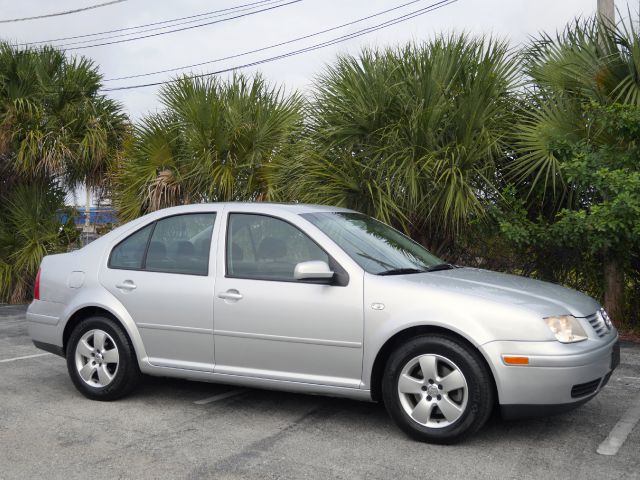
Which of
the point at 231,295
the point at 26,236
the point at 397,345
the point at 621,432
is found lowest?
the point at 621,432

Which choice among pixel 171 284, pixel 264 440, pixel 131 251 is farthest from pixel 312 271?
pixel 131 251

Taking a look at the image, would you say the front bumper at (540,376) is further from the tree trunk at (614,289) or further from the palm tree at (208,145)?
the palm tree at (208,145)

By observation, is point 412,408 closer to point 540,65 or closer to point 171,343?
point 171,343

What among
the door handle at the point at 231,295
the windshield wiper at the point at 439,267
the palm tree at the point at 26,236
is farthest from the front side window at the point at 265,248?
the palm tree at the point at 26,236

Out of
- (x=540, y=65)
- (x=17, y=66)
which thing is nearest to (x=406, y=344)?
(x=540, y=65)

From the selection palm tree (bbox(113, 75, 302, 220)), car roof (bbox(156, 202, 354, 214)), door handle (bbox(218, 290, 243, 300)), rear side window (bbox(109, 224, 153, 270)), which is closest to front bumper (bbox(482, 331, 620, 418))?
door handle (bbox(218, 290, 243, 300))

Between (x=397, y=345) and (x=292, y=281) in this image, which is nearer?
(x=397, y=345)

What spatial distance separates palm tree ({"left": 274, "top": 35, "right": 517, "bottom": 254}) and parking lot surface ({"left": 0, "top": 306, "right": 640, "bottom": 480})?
363cm

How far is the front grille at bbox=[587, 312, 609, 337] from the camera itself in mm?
5145

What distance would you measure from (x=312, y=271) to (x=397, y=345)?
72 cm

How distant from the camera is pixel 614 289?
9648 mm

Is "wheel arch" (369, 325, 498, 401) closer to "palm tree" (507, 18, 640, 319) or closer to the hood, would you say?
the hood

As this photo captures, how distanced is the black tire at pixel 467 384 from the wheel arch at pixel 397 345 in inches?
0.9

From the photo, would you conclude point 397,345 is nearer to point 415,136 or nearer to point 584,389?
point 584,389
